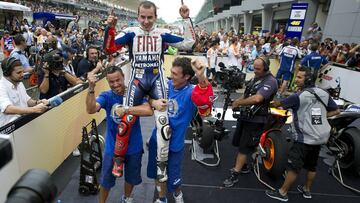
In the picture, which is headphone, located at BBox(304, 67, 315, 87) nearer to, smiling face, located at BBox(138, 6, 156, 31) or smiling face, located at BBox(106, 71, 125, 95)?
smiling face, located at BBox(138, 6, 156, 31)

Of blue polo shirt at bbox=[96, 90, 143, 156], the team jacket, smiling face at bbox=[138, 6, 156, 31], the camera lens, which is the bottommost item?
blue polo shirt at bbox=[96, 90, 143, 156]

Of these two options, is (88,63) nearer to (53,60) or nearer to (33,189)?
(53,60)

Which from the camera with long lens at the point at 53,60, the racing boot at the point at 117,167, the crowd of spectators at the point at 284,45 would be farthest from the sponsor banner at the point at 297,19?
the racing boot at the point at 117,167

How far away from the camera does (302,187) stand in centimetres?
358

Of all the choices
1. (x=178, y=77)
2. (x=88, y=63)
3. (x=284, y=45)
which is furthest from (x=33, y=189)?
(x=284, y=45)

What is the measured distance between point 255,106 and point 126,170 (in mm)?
1847

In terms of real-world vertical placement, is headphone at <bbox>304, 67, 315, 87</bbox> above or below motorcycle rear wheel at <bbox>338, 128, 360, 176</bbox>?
above

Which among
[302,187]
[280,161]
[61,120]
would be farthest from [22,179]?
[302,187]

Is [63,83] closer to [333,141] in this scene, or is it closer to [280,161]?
[280,161]

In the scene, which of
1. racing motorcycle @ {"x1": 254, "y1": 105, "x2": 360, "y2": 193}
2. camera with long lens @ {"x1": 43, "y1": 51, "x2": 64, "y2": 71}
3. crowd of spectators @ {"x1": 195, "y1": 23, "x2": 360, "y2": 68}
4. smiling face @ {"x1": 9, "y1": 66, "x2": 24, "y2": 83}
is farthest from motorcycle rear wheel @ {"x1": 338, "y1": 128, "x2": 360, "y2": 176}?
crowd of spectators @ {"x1": 195, "y1": 23, "x2": 360, "y2": 68}

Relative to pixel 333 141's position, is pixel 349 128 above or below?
above

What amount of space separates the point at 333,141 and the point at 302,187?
124 centimetres

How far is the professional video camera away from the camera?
2.39 ft

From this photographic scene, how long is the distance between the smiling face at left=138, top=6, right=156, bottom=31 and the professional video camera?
234cm
